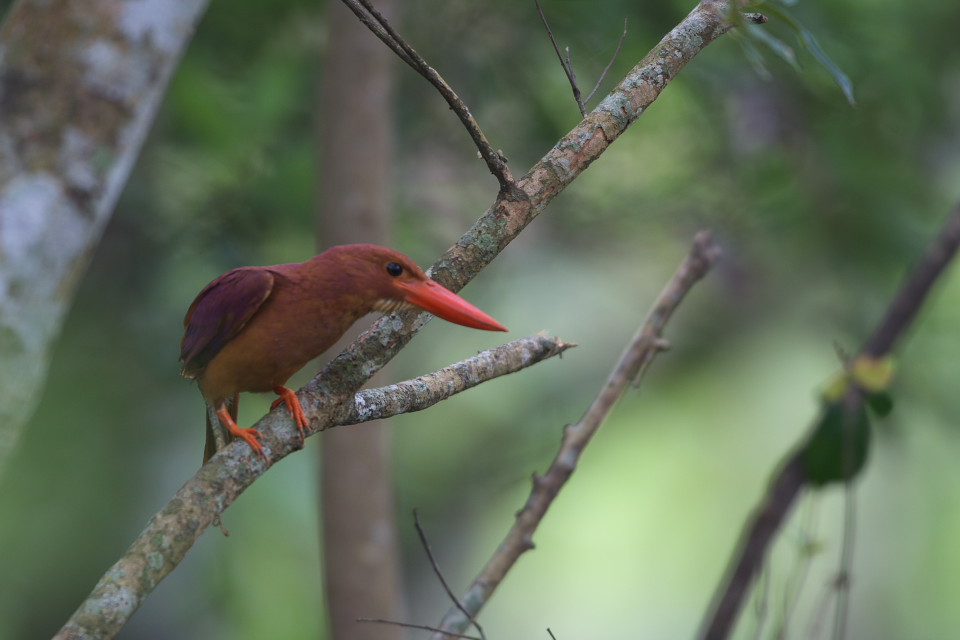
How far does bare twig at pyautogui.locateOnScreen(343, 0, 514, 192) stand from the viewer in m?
1.31

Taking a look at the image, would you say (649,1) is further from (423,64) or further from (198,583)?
(198,583)

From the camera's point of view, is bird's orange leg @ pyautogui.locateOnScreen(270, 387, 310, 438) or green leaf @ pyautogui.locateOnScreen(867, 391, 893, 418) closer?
bird's orange leg @ pyautogui.locateOnScreen(270, 387, 310, 438)

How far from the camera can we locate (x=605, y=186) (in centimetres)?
479

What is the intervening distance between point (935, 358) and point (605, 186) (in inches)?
66.7

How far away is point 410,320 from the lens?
Result: 1.47 m

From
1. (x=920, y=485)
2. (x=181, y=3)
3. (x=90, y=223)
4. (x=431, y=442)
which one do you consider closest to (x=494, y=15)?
(x=181, y=3)

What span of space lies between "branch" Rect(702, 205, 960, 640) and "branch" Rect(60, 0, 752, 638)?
104 cm

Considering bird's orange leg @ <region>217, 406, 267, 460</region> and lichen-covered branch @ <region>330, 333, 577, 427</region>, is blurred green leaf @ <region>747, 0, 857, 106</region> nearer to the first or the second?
lichen-covered branch @ <region>330, 333, 577, 427</region>

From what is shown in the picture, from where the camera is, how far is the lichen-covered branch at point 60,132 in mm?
2334

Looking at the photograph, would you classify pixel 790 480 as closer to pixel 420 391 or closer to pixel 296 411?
pixel 420 391

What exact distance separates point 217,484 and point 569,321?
4560mm

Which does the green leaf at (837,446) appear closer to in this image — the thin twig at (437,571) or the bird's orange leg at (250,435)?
the thin twig at (437,571)

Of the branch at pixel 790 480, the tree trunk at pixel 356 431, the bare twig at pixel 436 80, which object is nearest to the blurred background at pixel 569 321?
the tree trunk at pixel 356 431

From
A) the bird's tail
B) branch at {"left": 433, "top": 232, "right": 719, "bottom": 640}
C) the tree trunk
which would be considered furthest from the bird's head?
the tree trunk
